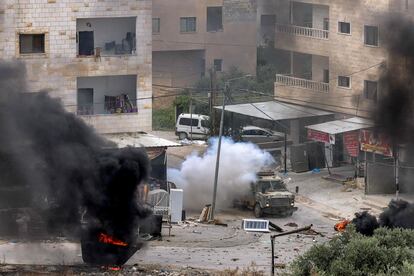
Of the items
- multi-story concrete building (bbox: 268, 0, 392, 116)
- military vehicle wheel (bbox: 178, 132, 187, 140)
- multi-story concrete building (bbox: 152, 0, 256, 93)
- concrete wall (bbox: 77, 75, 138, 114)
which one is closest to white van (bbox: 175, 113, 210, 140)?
military vehicle wheel (bbox: 178, 132, 187, 140)

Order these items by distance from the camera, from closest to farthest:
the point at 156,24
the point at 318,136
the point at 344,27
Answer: the point at 344,27 → the point at 318,136 → the point at 156,24

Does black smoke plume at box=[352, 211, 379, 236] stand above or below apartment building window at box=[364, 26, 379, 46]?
below

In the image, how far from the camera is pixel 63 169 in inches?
1467

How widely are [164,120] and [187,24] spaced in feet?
19.5

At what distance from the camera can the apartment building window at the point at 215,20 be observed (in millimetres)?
66562

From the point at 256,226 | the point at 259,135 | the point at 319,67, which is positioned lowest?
the point at 256,226

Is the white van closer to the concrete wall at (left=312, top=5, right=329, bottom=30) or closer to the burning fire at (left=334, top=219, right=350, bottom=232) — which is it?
the concrete wall at (left=312, top=5, right=329, bottom=30)

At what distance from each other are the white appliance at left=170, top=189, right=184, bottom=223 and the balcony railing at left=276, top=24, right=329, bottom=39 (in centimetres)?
1124

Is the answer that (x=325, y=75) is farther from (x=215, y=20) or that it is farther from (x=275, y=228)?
(x=215, y=20)

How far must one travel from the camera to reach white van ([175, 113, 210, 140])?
59.5 meters

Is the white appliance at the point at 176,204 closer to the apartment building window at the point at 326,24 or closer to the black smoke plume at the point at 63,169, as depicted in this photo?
the black smoke plume at the point at 63,169

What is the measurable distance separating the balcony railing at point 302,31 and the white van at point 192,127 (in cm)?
687

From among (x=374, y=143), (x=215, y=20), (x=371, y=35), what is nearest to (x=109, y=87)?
(x=371, y=35)

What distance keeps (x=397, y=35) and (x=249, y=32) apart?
22261 millimetres
